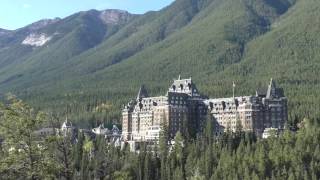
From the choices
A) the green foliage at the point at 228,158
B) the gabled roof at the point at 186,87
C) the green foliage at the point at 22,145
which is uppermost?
the gabled roof at the point at 186,87

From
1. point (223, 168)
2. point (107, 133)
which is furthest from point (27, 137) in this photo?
point (107, 133)

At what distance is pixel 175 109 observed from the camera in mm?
149125

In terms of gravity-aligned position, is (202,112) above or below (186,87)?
below

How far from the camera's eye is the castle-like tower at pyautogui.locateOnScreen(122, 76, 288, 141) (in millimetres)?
144875

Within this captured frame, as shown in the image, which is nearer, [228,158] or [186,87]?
[228,158]

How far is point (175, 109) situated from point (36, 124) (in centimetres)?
12834

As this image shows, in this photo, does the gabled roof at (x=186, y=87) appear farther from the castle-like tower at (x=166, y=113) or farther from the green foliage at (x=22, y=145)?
the green foliage at (x=22, y=145)

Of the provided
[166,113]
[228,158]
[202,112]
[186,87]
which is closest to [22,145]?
[228,158]

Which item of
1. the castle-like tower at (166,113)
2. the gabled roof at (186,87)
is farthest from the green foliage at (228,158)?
the gabled roof at (186,87)

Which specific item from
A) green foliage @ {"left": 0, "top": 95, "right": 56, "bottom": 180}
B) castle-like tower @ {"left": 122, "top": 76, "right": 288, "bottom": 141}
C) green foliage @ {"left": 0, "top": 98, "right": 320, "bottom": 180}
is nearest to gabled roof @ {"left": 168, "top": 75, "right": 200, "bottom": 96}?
castle-like tower @ {"left": 122, "top": 76, "right": 288, "bottom": 141}

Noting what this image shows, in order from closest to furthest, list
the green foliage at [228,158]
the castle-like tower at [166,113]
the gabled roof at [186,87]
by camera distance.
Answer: the green foliage at [228,158]
the castle-like tower at [166,113]
the gabled roof at [186,87]

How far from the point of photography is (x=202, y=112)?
15288 centimetres

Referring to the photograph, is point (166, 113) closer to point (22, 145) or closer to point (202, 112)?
point (202, 112)

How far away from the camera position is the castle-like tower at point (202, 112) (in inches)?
5704
